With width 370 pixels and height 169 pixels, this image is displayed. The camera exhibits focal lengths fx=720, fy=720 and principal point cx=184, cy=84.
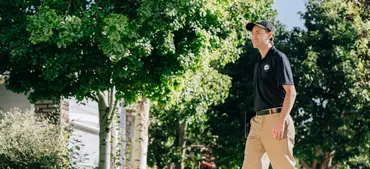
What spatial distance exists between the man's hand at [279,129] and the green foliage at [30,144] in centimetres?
692

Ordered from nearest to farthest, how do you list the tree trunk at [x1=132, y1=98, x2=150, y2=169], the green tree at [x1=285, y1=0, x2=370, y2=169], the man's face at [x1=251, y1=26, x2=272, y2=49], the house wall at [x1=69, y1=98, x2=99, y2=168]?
the man's face at [x1=251, y1=26, x2=272, y2=49]
the tree trunk at [x1=132, y1=98, x2=150, y2=169]
the house wall at [x1=69, y1=98, x2=99, y2=168]
the green tree at [x1=285, y1=0, x2=370, y2=169]

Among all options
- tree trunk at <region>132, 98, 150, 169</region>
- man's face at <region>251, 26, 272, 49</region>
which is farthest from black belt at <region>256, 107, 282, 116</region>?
tree trunk at <region>132, 98, 150, 169</region>

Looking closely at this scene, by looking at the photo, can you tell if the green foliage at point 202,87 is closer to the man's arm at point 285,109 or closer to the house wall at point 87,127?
the house wall at point 87,127

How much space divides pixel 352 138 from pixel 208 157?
208 inches

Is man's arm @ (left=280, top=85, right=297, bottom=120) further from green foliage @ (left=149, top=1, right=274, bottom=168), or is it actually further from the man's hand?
green foliage @ (left=149, top=1, right=274, bottom=168)

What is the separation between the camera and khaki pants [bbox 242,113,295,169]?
720 cm

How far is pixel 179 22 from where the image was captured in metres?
11.8

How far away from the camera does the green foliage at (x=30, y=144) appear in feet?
42.8

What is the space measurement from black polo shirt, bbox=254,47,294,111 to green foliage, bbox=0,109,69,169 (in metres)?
6.71

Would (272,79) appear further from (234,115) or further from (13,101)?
(234,115)

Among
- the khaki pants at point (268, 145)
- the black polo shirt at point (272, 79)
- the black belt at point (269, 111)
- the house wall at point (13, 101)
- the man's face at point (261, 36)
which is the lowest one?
the khaki pants at point (268, 145)

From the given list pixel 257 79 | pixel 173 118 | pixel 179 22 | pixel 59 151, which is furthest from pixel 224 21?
pixel 173 118

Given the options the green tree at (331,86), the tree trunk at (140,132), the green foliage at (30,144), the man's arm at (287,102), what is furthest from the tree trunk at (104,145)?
the green tree at (331,86)

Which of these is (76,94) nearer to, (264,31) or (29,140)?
(29,140)
